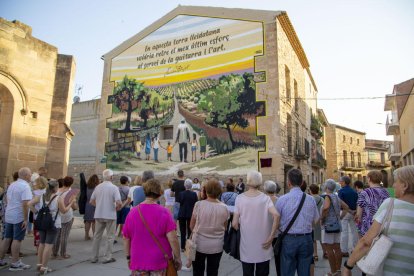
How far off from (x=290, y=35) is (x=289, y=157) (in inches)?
255

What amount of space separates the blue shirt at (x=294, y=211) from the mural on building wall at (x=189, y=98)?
9569 millimetres

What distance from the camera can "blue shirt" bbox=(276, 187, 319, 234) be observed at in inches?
133

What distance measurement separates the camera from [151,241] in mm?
2855

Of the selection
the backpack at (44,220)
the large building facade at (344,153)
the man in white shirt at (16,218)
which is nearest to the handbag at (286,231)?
the backpack at (44,220)

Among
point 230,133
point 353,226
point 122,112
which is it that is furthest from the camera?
point 122,112

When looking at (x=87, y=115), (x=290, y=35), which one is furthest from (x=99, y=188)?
(x=87, y=115)

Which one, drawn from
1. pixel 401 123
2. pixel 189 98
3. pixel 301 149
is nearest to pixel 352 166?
pixel 401 123

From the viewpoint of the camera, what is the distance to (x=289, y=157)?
14.2 metres

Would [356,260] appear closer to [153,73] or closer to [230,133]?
[230,133]

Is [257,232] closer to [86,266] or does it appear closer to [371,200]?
[371,200]

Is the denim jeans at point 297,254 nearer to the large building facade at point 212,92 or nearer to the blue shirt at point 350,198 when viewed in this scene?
the blue shirt at point 350,198

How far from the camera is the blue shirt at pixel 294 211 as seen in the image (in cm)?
339

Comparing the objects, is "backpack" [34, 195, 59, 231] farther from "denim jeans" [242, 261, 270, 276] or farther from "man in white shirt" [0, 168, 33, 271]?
"denim jeans" [242, 261, 270, 276]

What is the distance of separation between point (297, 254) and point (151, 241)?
1.67m
